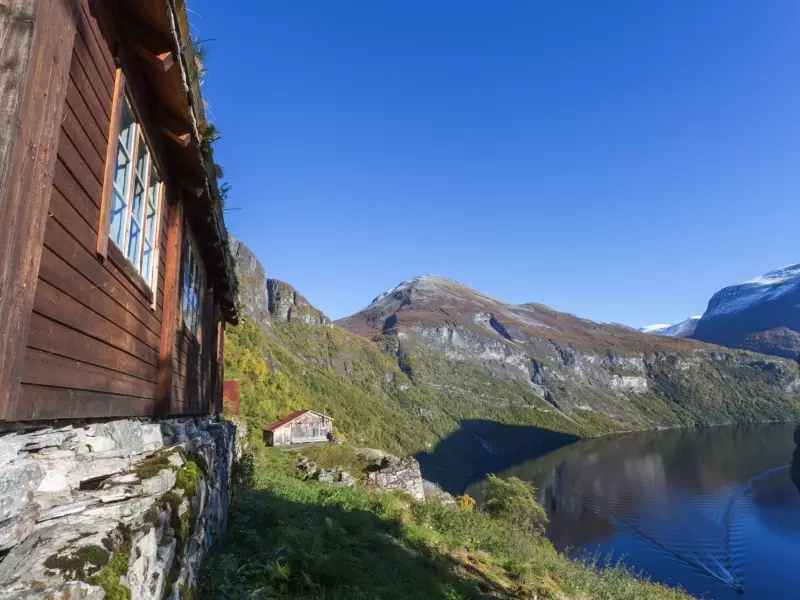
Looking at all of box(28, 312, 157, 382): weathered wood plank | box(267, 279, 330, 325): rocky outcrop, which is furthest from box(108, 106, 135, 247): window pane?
box(267, 279, 330, 325): rocky outcrop

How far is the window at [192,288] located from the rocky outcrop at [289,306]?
465 feet

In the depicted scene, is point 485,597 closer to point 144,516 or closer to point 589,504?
point 144,516

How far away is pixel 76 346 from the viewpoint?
10.9ft

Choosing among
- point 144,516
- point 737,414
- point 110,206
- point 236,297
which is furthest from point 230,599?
point 737,414

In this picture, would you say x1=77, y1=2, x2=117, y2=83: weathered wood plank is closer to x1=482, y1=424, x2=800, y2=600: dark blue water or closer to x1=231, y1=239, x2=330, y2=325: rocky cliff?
x1=482, y1=424, x2=800, y2=600: dark blue water

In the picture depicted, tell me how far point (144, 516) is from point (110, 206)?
243 cm

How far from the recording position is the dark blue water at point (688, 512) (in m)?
41.7

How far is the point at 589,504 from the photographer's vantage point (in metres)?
67.7

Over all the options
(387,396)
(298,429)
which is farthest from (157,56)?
(387,396)

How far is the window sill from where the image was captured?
4.04 meters

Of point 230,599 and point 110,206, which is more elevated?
point 110,206

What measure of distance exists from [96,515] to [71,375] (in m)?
0.93

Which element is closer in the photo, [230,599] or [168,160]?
[230,599]

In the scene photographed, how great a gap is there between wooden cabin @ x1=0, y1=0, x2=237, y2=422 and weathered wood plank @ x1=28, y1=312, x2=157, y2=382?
0.01 m
